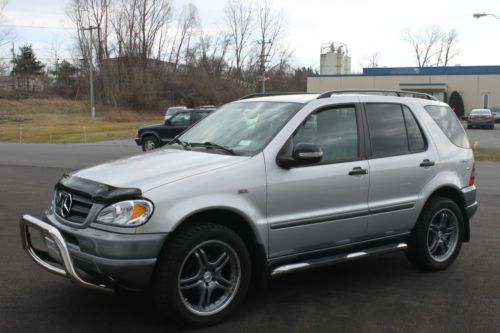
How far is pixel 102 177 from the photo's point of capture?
411 centimetres

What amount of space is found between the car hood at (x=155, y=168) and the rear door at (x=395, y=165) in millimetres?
1446

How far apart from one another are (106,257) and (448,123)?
4.06 metres

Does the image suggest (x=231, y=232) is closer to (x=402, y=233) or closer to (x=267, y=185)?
(x=267, y=185)

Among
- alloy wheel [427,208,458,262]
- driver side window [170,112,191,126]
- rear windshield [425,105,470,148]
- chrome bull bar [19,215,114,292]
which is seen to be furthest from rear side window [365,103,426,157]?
driver side window [170,112,191,126]

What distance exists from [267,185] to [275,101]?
1.13 m

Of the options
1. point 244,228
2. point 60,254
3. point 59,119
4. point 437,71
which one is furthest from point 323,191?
point 437,71

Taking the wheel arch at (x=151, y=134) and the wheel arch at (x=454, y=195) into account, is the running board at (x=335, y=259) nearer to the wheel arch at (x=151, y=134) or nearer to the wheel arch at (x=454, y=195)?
the wheel arch at (x=454, y=195)

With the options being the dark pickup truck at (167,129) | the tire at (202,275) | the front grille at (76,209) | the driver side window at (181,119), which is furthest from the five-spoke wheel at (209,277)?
the driver side window at (181,119)

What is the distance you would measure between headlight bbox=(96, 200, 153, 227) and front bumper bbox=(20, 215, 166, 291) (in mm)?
92

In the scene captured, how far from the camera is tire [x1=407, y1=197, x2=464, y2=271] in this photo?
5.42 meters

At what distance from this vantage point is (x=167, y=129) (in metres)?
21.5

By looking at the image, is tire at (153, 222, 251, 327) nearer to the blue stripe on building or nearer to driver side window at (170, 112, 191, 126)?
driver side window at (170, 112, 191, 126)

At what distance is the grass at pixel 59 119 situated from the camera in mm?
39812

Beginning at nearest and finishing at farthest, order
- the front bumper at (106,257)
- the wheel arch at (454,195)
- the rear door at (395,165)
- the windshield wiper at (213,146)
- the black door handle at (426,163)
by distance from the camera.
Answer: the front bumper at (106,257), the windshield wiper at (213,146), the rear door at (395,165), the black door handle at (426,163), the wheel arch at (454,195)
